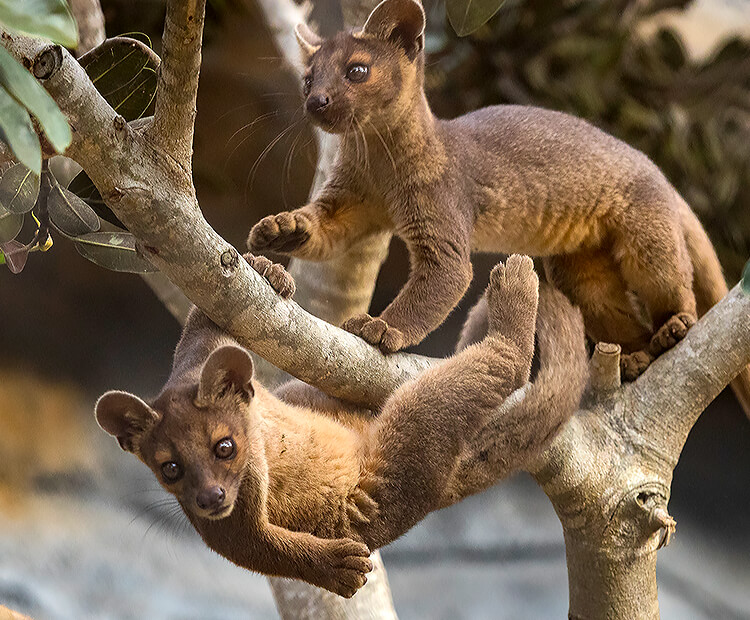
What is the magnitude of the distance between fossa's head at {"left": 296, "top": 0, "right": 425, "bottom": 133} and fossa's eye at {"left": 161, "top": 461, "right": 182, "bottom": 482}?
1.95 feet

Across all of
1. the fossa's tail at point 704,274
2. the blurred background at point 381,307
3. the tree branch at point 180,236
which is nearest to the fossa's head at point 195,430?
the tree branch at point 180,236

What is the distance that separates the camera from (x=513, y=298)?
1.09 metres

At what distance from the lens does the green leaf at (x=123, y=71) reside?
1008 millimetres

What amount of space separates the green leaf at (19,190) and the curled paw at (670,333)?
1128 mm

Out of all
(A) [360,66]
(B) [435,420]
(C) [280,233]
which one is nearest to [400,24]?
(A) [360,66]

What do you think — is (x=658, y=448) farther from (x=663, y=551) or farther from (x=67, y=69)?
(x=663, y=551)

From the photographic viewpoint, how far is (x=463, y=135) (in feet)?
5.01

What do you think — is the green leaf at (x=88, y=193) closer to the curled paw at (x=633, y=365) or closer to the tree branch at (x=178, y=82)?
the tree branch at (x=178, y=82)

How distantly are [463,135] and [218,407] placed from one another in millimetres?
872

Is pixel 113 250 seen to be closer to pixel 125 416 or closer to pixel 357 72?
pixel 125 416

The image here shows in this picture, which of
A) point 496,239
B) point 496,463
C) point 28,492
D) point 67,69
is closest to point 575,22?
point 496,239

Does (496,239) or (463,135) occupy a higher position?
(463,135)

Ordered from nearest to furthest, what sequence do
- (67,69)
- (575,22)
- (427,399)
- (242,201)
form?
(67,69) → (427,399) → (242,201) → (575,22)

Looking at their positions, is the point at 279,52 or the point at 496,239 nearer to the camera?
the point at 496,239
